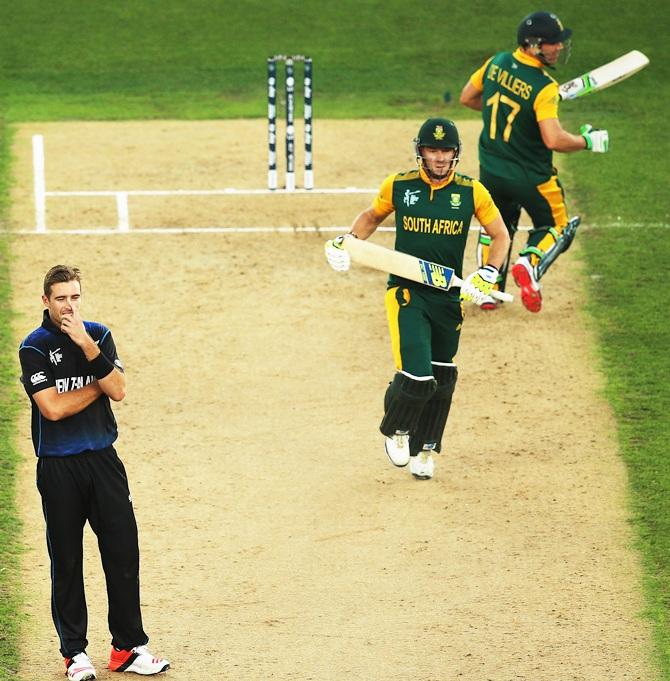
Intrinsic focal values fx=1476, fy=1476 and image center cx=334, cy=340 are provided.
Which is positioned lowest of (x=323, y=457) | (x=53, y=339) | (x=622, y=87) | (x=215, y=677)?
(x=215, y=677)

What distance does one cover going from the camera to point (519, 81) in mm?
13406

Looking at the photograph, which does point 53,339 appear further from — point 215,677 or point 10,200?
point 10,200

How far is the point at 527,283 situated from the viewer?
13562 mm

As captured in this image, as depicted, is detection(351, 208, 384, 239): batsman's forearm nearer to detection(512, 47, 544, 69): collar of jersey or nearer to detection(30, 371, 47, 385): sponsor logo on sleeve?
detection(512, 47, 544, 69): collar of jersey

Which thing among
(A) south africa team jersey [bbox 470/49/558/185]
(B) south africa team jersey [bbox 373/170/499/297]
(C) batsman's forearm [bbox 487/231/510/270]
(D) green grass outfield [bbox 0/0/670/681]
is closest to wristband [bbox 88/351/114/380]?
(B) south africa team jersey [bbox 373/170/499/297]

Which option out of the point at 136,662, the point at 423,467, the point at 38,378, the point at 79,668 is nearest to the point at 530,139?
the point at 423,467

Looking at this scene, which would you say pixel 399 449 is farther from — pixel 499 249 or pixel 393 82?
pixel 393 82

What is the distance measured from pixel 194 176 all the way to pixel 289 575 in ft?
30.5

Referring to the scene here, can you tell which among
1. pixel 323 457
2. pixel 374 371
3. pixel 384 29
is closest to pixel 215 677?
pixel 323 457

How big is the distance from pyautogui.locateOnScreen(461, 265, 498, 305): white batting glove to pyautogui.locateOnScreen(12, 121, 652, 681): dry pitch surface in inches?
60.5

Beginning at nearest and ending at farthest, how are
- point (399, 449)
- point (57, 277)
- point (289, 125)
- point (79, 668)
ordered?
1. point (57, 277)
2. point (79, 668)
3. point (399, 449)
4. point (289, 125)

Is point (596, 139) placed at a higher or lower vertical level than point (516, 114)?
lower

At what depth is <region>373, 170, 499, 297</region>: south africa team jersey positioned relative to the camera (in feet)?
35.7

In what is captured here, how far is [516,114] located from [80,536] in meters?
6.71
